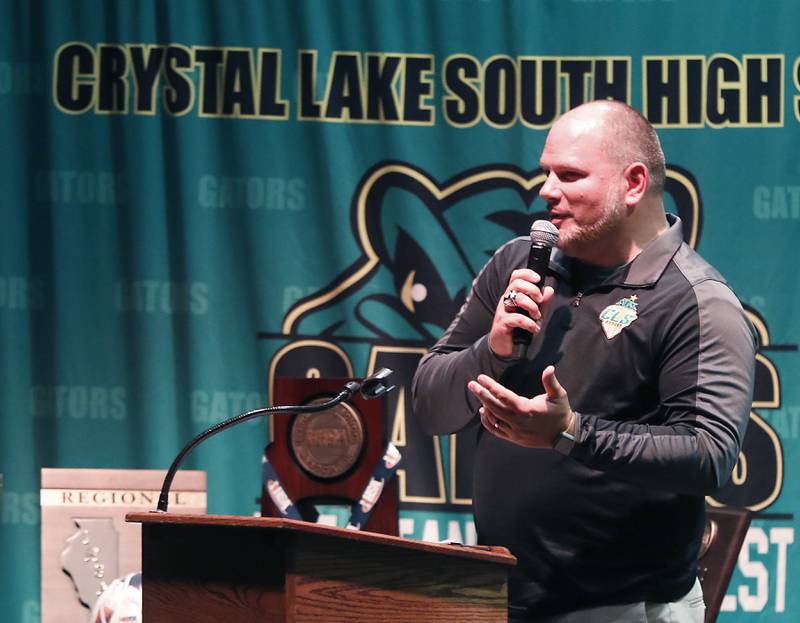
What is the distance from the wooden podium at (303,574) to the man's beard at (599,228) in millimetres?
683

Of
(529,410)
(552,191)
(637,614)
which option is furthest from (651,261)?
(637,614)

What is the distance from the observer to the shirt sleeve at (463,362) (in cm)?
210

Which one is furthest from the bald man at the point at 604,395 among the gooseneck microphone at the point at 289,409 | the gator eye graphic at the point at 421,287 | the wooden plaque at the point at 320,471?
the gator eye graphic at the point at 421,287

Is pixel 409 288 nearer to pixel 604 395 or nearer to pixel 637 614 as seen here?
pixel 604 395

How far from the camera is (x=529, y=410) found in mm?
1781

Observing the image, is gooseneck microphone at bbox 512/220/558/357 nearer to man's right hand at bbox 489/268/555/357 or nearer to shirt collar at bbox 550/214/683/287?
man's right hand at bbox 489/268/555/357

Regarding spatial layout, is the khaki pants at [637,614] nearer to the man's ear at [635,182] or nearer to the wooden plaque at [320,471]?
the man's ear at [635,182]

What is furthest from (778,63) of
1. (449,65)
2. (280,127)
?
(280,127)

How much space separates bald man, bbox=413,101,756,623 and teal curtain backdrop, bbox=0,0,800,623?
1.64 metres

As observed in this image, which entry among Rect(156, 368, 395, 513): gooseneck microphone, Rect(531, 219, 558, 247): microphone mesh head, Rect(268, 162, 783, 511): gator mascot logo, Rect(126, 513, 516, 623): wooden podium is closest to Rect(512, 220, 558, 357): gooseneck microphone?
Rect(531, 219, 558, 247): microphone mesh head

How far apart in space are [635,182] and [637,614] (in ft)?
2.64

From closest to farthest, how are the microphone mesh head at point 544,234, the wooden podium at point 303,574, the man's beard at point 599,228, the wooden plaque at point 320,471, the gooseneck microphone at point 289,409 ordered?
the wooden podium at point 303,574
the gooseneck microphone at point 289,409
the microphone mesh head at point 544,234
the man's beard at point 599,228
the wooden plaque at point 320,471

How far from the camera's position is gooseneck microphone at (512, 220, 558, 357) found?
1.94 m

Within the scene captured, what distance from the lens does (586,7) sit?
12.5 ft
